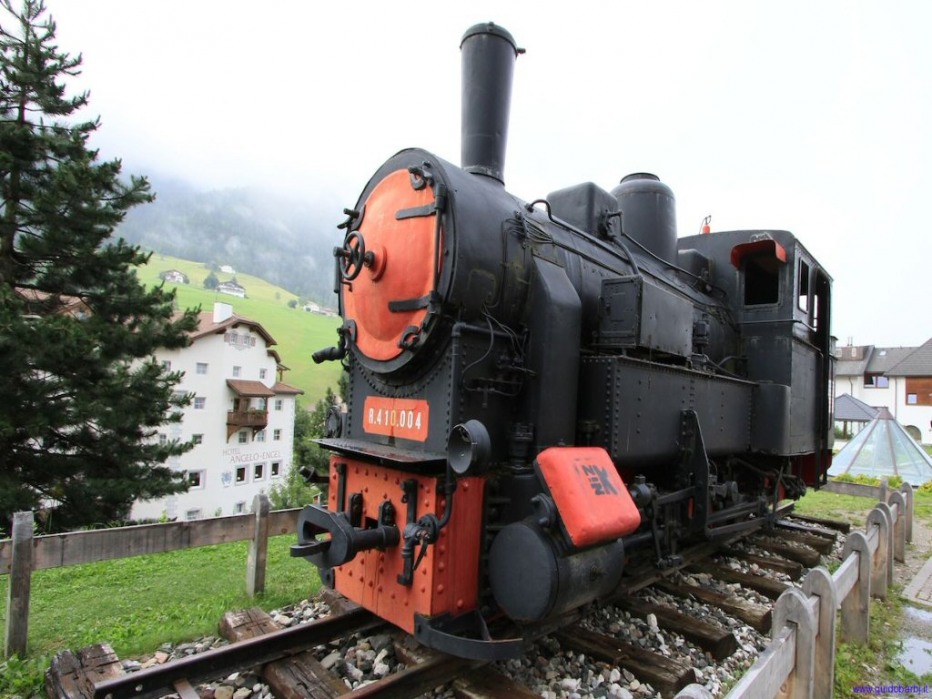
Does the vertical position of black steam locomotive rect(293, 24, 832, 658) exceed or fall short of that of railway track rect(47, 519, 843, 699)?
it exceeds it

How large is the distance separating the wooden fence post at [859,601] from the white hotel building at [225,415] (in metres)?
32.6

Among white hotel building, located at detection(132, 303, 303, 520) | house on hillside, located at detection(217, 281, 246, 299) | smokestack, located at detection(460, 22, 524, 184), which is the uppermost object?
house on hillside, located at detection(217, 281, 246, 299)

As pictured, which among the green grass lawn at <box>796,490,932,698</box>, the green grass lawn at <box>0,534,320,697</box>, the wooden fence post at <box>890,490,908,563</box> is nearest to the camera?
the green grass lawn at <box>0,534,320,697</box>

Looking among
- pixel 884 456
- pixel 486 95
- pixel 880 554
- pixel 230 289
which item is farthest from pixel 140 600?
pixel 230 289

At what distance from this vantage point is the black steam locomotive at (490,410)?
10.9 ft

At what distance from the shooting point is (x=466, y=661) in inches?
139

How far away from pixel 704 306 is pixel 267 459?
37.7 metres

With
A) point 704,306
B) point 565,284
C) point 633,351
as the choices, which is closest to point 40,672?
point 565,284

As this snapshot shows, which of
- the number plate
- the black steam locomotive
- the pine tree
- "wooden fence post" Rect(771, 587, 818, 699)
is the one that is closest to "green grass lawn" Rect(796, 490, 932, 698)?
"wooden fence post" Rect(771, 587, 818, 699)

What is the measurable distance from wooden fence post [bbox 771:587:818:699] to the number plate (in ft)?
7.33

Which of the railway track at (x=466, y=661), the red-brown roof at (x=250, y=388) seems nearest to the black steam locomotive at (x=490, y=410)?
the railway track at (x=466, y=661)

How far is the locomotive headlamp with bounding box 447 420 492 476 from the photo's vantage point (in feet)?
10.2

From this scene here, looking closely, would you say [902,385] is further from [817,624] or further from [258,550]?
[258,550]

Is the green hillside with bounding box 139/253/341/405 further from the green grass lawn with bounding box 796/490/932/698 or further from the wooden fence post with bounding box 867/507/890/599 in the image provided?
the green grass lawn with bounding box 796/490/932/698
